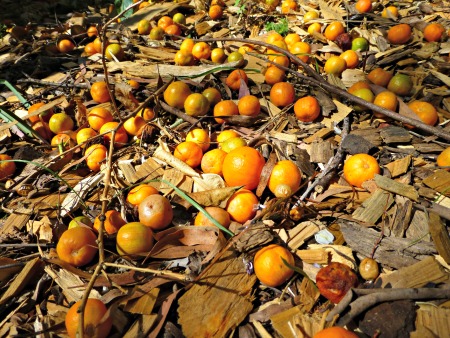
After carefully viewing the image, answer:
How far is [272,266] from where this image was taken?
91.3 inches

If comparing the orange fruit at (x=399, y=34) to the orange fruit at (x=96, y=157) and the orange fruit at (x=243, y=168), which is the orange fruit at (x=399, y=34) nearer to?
the orange fruit at (x=243, y=168)

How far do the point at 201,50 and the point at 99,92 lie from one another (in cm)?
168

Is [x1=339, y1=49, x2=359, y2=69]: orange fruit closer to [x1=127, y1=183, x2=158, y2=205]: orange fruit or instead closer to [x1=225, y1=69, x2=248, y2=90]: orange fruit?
[x1=225, y1=69, x2=248, y2=90]: orange fruit

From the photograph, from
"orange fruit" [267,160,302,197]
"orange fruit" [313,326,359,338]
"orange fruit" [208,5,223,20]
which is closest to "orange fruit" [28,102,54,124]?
"orange fruit" [267,160,302,197]

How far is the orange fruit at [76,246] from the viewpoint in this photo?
2.49 metres

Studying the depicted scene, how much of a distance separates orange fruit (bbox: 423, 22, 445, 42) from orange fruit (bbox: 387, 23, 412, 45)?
0.23 meters

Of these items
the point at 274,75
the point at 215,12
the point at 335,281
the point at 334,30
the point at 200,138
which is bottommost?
the point at 335,281

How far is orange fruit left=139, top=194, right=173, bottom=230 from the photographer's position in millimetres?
2715

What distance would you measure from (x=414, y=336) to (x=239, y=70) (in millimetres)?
3379

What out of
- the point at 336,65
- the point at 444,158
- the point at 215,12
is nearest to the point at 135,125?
the point at 336,65

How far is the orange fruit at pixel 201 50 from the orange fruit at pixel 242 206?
286 centimetres

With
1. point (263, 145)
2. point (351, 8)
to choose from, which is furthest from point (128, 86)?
point (351, 8)

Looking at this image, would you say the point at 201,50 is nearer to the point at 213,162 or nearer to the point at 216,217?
the point at 213,162

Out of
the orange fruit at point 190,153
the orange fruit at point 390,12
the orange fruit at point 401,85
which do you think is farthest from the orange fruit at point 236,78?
the orange fruit at point 390,12
